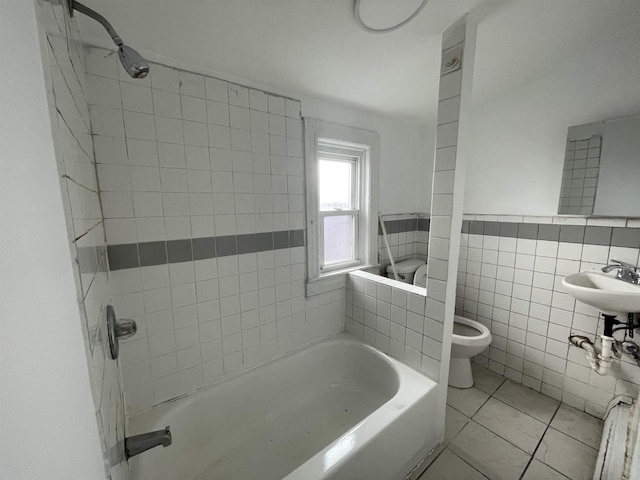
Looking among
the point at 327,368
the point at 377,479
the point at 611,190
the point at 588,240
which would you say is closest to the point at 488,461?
the point at 377,479

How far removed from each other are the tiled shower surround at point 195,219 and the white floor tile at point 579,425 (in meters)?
1.82

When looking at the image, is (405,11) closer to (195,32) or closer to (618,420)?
(195,32)

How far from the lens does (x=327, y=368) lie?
6.17 feet

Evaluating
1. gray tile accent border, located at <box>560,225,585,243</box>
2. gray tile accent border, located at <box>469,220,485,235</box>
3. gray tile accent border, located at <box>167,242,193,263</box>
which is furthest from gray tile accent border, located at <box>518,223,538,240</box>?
gray tile accent border, located at <box>167,242,193,263</box>

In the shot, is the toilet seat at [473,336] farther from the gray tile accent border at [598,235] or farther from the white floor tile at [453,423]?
the gray tile accent border at [598,235]

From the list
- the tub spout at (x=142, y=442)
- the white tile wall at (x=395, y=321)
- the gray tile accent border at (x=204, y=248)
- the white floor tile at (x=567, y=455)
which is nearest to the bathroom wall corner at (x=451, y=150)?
the white tile wall at (x=395, y=321)

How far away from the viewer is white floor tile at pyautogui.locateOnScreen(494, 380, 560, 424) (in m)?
1.67

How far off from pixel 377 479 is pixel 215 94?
2031mm

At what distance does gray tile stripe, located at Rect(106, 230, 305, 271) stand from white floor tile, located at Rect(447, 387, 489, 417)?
5.18 ft

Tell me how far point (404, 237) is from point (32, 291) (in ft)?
8.15

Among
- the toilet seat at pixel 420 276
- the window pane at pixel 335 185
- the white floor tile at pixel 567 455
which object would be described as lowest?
the white floor tile at pixel 567 455

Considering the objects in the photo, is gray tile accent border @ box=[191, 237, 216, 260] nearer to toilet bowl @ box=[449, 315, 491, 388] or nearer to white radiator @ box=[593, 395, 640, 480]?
toilet bowl @ box=[449, 315, 491, 388]

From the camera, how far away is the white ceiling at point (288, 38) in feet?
3.20

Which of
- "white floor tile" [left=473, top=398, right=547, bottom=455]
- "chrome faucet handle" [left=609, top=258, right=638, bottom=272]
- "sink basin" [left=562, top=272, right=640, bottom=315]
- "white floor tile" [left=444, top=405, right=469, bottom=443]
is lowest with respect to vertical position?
"white floor tile" [left=444, top=405, right=469, bottom=443]
